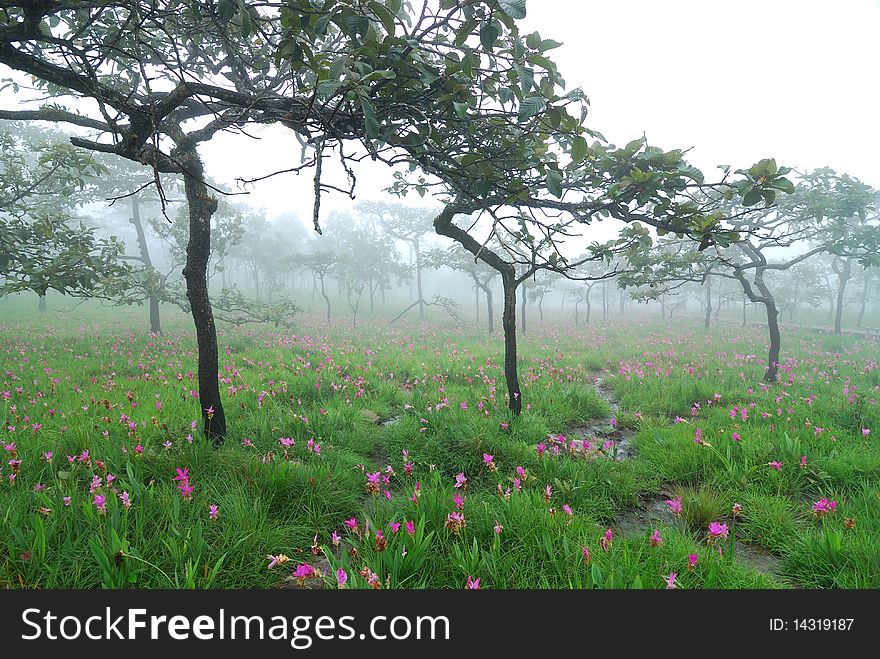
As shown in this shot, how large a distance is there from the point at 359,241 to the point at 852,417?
97.3 feet

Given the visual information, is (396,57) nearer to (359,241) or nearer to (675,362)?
(675,362)

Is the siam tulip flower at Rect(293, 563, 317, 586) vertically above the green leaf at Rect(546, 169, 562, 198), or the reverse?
the green leaf at Rect(546, 169, 562, 198)

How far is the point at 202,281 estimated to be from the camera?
368 centimetres

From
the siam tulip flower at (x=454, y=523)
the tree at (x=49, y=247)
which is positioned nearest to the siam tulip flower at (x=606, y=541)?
the siam tulip flower at (x=454, y=523)

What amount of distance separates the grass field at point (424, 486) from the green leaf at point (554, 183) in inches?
87.4

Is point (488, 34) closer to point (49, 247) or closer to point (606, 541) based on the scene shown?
point (606, 541)

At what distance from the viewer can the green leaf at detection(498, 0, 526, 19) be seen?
1.70 m

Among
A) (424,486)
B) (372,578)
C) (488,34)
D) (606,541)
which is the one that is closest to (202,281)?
(424,486)

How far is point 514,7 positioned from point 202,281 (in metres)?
3.62

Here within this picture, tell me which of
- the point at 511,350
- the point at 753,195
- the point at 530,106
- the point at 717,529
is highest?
the point at 530,106

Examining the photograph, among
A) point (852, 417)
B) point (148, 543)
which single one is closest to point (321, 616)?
point (148, 543)

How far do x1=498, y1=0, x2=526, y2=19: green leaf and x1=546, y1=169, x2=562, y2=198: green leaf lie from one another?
80cm

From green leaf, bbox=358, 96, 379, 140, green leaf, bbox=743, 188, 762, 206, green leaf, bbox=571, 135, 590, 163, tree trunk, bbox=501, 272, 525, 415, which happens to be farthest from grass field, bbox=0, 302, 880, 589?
green leaf, bbox=571, 135, 590, 163

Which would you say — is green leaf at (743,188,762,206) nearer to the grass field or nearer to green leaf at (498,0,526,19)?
green leaf at (498,0,526,19)
